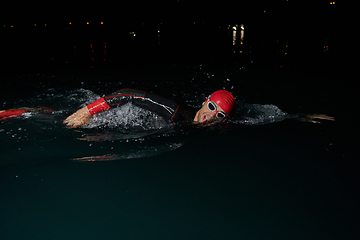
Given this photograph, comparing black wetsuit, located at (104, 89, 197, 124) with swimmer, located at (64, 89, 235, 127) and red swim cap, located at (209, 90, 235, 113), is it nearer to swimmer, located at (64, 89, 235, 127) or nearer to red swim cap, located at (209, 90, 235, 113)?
swimmer, located at (64, 89, 235, 127)

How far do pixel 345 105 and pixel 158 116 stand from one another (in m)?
4.08

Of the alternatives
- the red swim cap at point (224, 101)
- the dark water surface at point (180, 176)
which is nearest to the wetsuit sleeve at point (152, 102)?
the dark water surface at point (180, 176)

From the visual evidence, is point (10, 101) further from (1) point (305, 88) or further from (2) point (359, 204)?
(1) point (305, 88)

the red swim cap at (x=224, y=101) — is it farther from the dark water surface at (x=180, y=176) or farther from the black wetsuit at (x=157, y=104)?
the black wetsuit at (x=157, y=104)

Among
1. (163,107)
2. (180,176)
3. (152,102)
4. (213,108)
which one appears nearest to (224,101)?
(213,108)

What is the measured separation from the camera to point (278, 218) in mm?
2369

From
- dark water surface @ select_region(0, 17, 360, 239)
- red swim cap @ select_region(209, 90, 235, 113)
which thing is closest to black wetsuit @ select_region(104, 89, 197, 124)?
dark water surface @ select_region(0, 17, 360, 239)

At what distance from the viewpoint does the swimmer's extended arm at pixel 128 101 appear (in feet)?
13.8

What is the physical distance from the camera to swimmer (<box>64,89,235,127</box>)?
4.21 metres

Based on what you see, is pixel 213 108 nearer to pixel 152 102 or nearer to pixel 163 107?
pixel 163 107

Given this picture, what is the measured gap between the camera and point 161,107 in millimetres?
4359

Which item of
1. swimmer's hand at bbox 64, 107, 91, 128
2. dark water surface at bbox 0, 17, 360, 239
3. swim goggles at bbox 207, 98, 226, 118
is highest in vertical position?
swim goggles at bbox 207, 98, 226, 118

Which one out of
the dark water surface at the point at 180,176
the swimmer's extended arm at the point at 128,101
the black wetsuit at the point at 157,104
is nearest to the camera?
the dark water surface at the point at 180,176

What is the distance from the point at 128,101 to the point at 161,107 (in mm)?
498
